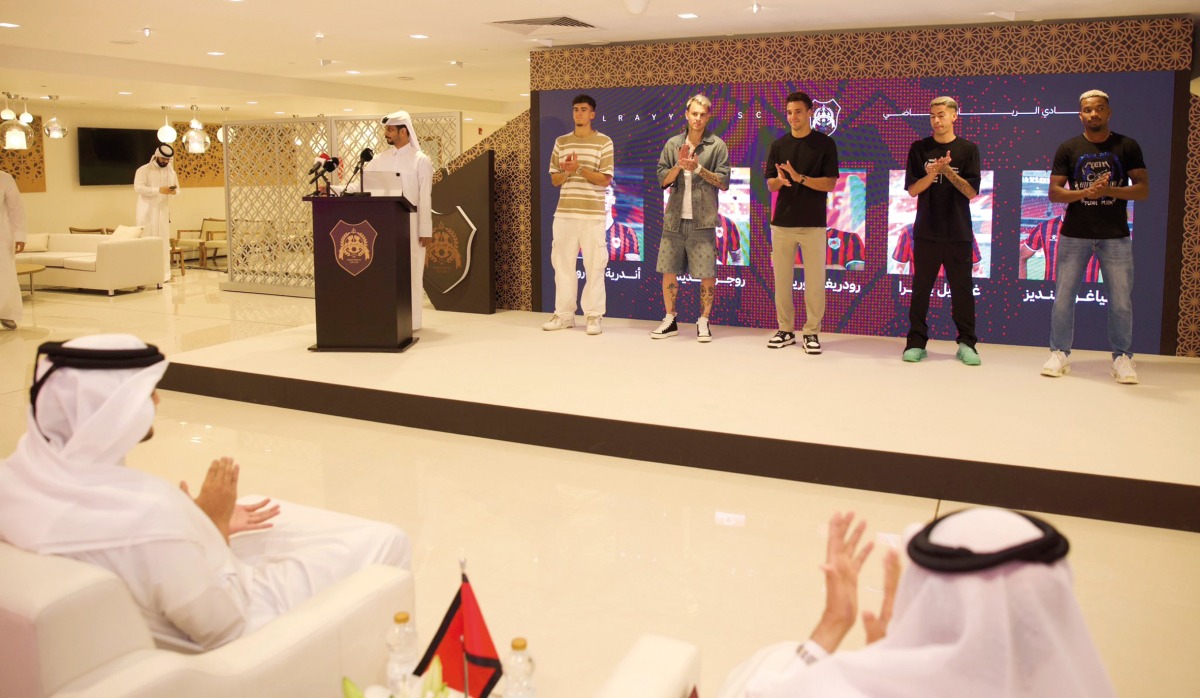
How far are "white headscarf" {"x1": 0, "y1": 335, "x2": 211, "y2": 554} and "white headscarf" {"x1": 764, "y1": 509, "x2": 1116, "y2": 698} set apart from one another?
4.51 ft

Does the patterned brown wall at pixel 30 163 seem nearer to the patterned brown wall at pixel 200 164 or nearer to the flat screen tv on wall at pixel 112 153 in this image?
the flat screen tv on wall at pixel 112 153

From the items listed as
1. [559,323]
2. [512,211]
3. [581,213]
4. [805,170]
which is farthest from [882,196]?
[512,211]

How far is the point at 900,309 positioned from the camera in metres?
7.59

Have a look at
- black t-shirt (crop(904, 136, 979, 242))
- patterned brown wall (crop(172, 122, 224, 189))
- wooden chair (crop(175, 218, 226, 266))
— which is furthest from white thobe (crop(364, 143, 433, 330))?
A: patterned brown wall (crop(172, 122, 224, 189))

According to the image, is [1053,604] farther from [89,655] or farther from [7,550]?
[7,550]

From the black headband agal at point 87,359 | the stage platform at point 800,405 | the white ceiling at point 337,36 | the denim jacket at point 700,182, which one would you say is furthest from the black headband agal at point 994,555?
the denim jacket at point 700,182

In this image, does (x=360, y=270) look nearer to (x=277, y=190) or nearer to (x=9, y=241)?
(x=9, y=241)

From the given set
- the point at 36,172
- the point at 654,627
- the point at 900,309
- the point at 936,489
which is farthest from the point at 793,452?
the point at 36,172

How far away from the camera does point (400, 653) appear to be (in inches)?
83.3

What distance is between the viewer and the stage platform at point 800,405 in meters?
4.38

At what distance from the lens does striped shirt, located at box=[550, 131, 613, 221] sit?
7.45 metres

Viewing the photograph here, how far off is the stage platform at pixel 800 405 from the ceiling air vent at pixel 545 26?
2.33 m

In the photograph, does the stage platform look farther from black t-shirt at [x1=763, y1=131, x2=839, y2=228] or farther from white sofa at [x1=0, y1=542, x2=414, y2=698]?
white sofa at [x1=0, y1=542, x2=414, y2=698]

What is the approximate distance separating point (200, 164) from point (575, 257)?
40.4 ft
